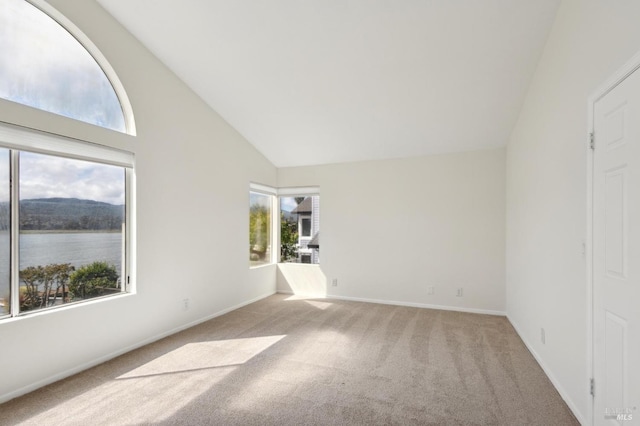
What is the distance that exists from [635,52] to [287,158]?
4.45m

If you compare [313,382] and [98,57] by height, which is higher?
[98,57]

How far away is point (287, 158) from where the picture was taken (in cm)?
541

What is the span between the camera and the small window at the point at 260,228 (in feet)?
17.0

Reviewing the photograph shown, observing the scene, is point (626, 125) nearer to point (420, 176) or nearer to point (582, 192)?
point (582, 192)

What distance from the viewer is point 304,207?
5703mm

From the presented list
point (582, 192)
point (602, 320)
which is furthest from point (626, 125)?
point (602, 320)

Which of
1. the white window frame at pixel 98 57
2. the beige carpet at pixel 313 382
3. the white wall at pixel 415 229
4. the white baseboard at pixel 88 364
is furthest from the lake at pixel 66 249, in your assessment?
the white wall at pixel 415 229

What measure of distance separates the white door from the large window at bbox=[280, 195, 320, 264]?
405 centimetres

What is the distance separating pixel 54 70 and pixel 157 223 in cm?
162

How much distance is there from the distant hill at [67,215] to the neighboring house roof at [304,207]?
3062mm

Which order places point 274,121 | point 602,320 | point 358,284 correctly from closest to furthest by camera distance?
point 602,320, point 274,121, point 358,284

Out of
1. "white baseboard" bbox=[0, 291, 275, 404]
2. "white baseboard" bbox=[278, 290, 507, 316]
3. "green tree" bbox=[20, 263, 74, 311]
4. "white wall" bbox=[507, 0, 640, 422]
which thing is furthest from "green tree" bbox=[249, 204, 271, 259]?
"white wall" bbox=[507, 0, 640, 422]

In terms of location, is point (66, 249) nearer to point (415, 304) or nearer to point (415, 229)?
point (415, 229)

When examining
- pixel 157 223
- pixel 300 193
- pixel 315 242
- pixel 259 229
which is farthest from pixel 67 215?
pixel 315 242
